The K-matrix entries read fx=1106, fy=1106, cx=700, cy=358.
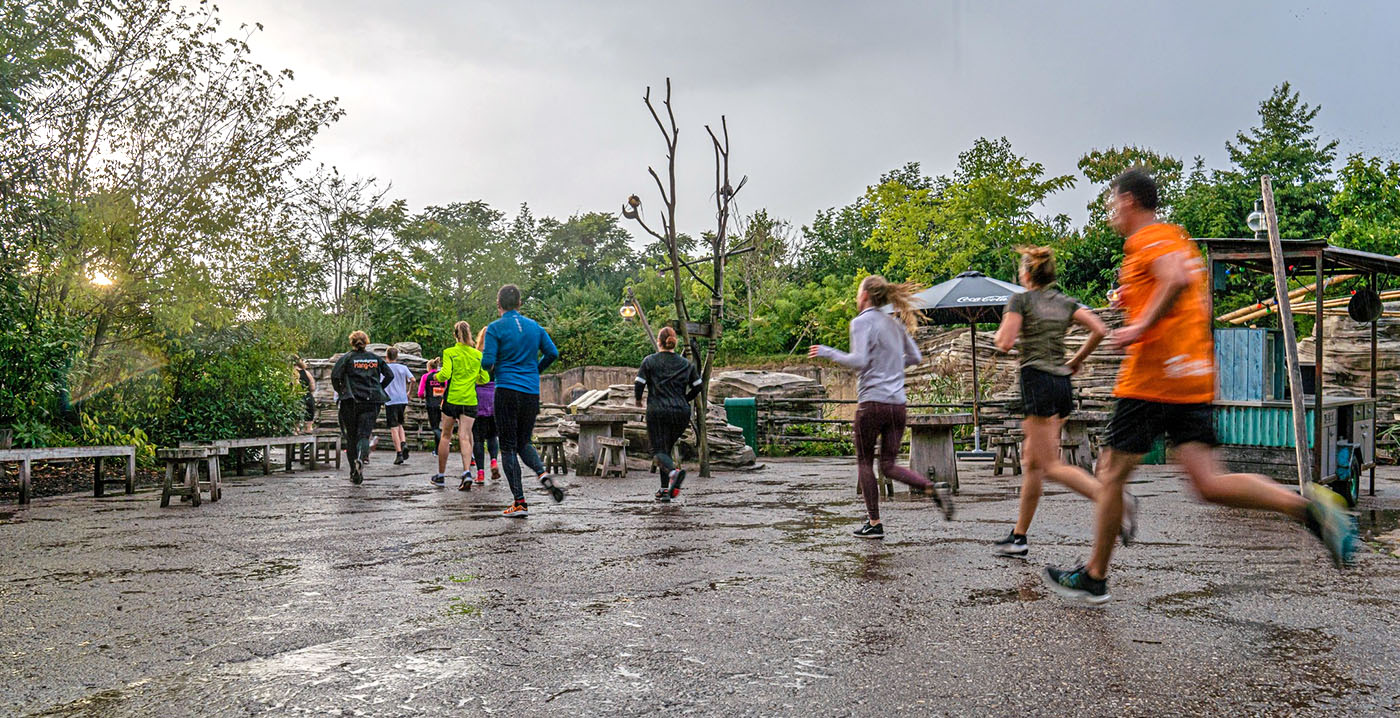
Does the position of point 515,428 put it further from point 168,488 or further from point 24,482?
point 24,482

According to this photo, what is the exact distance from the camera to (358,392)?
1369 centimetres

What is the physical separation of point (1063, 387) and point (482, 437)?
6.87 metres

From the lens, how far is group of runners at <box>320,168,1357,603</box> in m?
4.54

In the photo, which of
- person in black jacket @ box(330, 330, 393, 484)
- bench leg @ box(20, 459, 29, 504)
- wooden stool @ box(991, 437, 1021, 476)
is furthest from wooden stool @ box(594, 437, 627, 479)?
bench leg @ box(20, 459, 29, 504)

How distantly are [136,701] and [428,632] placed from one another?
119 centimetres

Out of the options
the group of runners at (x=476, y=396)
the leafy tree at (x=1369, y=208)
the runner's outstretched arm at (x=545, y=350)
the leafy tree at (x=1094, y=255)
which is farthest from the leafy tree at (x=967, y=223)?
the runner's outstretched arm at (x=545, y=350)

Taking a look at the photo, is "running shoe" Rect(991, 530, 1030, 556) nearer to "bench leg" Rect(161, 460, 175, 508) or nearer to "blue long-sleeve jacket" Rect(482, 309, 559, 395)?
"blue long-sleeve jacket" Rect(482, 309, 559, 395)

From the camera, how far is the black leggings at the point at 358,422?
13.8 metres

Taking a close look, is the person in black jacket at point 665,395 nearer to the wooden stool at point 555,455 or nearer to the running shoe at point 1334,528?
the wooden stool at point 555,455

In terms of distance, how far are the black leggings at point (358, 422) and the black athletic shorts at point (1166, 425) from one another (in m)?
10.8

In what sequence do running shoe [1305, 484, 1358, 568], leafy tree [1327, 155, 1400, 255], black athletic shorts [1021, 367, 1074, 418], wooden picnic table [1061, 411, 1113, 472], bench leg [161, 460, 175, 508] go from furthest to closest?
leafy tree [1327, 155, 1400, 255] → wooden picnic table [1061, 411, 1113, 472] → bench leg [161, 460, 175, 508] → black athletic shorts [1021, 367, 1074, 418] → running shoe [1305, 484, 1358, 568]

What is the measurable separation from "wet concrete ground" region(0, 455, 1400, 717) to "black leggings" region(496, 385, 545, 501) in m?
0.54

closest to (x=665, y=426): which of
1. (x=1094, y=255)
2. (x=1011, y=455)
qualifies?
(x=1011, y=455)

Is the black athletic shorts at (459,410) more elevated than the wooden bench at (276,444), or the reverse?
the black athletic shorts at (459,410)
